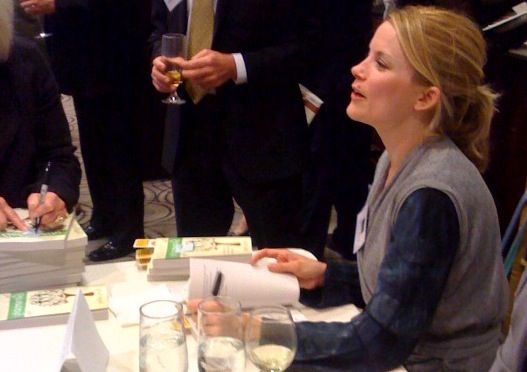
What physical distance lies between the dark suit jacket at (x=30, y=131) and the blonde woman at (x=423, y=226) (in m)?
0.73

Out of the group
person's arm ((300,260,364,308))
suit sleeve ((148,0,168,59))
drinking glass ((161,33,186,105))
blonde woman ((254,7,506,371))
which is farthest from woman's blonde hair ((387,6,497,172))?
suit sleeve ((148,0,168,59))

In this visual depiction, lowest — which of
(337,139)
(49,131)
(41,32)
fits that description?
(337,139)

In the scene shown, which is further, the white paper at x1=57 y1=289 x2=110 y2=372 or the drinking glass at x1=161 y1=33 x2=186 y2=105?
the drinking glass at x1=161 y1=33 x2=186 y2=105

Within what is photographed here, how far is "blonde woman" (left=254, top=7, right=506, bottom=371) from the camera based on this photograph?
51.1 inches

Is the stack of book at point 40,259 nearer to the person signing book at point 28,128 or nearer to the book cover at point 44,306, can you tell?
the book cover at point 44,306

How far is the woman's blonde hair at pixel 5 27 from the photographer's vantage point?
1876 millimetres

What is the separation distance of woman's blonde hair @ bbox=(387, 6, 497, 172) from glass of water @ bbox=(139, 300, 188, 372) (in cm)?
67

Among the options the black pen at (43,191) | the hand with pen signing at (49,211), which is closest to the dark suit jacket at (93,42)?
the black pen at (43,191)

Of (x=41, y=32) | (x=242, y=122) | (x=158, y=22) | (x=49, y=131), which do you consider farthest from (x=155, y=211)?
(x=49, y=131)

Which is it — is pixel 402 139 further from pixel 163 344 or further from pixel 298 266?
pixel 163 344

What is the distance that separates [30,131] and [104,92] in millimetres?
1312

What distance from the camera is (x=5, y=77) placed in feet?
6.28

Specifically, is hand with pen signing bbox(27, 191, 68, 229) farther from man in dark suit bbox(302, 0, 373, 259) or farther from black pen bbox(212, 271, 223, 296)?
man in dark suit bbox(302, 0, 373, 259)

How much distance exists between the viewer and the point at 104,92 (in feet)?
10.6
